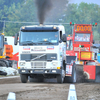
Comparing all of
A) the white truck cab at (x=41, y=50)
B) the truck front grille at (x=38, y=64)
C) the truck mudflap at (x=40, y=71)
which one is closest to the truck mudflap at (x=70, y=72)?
the white truck cab at (x=41, y=50)

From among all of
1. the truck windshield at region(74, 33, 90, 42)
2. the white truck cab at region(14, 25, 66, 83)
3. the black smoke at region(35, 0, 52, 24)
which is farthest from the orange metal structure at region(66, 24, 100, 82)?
the white truck cab at region(14, 25, 66, 83)

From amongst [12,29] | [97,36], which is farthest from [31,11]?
[97,36]

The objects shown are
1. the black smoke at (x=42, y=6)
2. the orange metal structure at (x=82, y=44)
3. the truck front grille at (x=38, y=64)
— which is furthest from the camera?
the orange metal structure at (x=82, y=44)

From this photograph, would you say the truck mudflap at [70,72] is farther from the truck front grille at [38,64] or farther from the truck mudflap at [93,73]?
the truck front grille at [38,64]

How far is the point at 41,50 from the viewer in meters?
14.6

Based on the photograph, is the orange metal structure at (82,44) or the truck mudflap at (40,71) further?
the orange metal structure at (82,44)

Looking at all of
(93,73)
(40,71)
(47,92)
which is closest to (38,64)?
(40,71)

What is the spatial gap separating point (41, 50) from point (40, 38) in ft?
1.87

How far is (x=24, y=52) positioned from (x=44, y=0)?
661 centimetres

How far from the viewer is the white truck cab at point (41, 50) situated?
575 inches

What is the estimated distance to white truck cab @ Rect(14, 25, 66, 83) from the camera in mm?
14609

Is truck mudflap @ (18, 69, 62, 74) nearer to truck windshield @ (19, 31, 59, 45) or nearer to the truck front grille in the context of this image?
the truck front grille

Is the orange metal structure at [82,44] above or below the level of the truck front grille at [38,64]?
above

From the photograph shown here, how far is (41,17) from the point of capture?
16734 millimetres
